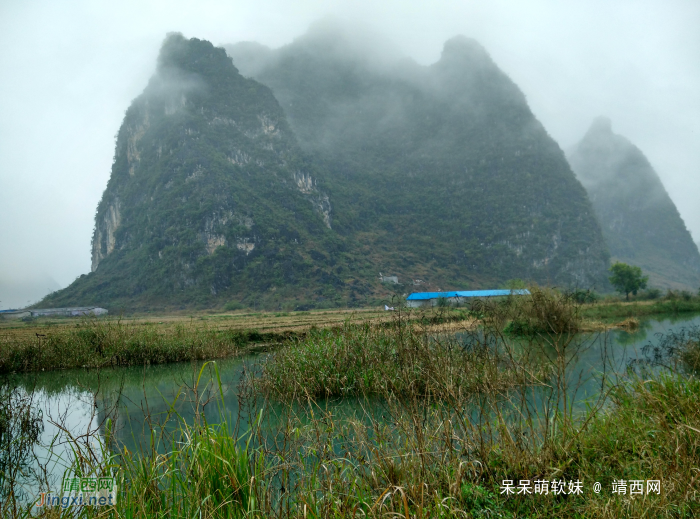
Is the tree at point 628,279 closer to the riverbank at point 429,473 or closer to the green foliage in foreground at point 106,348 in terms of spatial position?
the green foliage in foreground at point 106,348

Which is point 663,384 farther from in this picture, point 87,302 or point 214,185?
point 214,185

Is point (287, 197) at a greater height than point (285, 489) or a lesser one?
greater

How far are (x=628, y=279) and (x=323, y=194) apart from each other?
151 ft

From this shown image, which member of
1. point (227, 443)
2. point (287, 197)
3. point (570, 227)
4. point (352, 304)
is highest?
point (287, 197)

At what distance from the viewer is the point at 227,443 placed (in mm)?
2383

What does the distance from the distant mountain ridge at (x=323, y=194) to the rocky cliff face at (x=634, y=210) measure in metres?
24.3

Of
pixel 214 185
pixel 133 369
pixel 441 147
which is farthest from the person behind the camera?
pixel 441 147

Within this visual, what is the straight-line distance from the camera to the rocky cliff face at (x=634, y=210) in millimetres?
91394

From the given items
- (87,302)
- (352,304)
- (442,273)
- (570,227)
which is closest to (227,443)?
(352,304)

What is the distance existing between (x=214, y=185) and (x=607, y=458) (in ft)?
210

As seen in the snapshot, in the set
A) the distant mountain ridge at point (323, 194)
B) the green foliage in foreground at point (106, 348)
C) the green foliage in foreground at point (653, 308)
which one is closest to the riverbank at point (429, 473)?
the green foliage in foreground at point (106, 348)

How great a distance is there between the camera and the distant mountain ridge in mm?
54938

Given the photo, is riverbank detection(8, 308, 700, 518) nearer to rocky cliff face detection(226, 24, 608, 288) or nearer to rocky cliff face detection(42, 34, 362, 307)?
rocky cliff face detection(42, 34, 362, 307)

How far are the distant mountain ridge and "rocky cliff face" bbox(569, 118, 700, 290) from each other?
24.3 metres
